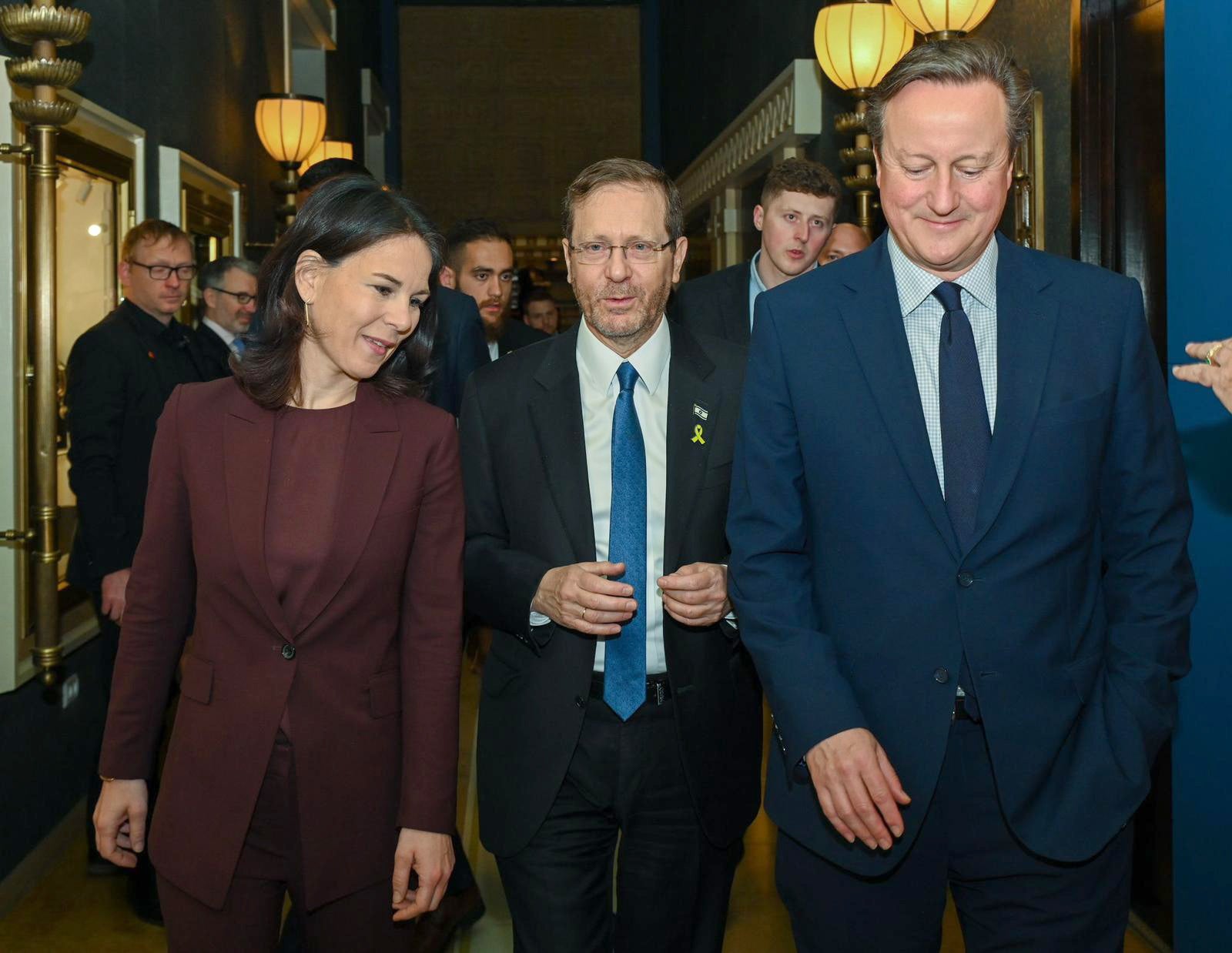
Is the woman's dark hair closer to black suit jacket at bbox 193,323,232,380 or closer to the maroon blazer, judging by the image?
the maroon blazer

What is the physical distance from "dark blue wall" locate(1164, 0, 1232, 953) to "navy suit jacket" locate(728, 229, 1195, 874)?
123cm

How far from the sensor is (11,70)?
3.60m

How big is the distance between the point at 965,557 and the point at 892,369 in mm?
282

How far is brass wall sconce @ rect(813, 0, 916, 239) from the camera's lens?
557cm

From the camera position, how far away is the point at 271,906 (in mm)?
2023

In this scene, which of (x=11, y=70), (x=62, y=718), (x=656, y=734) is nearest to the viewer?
(x=656, y=734)

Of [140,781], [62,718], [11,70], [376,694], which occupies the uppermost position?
[11,70]

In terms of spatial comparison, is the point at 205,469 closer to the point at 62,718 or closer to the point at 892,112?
the point at 892,112

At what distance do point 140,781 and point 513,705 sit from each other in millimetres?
634

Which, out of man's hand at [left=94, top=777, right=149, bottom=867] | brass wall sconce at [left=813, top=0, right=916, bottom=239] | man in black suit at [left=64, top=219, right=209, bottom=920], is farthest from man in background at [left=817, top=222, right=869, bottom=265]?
man's hand at [left=94, top=777, right=149, bottom=867]

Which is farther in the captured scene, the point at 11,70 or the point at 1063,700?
the point at 11,70

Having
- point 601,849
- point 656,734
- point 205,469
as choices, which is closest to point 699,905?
point 601,849

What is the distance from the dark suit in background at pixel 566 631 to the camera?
2.29 meters

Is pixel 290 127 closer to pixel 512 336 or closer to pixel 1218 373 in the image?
pixel 512 336
